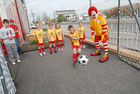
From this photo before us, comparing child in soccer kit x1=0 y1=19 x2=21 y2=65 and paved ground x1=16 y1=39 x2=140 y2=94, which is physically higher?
child in soccer kit x1=0 y1=19 x2=21 y2=65

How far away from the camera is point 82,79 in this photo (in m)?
3.19

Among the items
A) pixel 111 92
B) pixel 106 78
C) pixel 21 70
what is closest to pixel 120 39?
pixel 106 78

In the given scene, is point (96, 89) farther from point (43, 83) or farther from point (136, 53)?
point (136, 53)

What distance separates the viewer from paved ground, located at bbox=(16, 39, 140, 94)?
2.69 m

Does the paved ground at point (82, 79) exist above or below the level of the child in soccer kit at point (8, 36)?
below

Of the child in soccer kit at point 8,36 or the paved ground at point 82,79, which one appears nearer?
the paved ground at point 82,79

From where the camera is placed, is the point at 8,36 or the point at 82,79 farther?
the point at 8,36

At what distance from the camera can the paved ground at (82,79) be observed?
2.69 metres

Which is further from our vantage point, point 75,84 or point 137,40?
point 137,40

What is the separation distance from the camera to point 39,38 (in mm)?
5508

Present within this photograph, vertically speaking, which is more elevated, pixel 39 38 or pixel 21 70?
pixel 39 38

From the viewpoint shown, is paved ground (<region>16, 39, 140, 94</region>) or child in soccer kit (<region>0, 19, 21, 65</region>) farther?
child in soccer kit (<region>0, 19, 21, 65</region>)

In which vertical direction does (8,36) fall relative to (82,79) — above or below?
above

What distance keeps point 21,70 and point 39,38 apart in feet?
6.62
